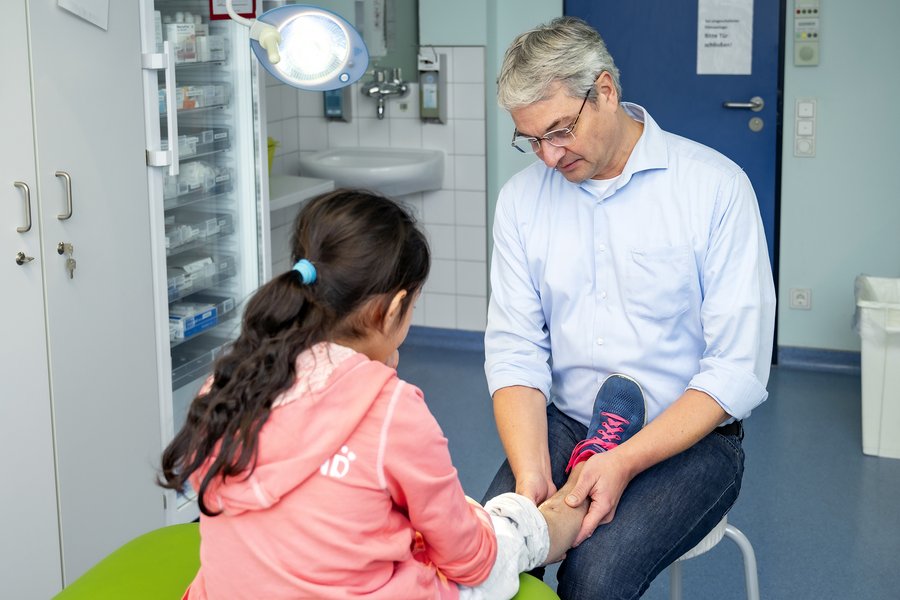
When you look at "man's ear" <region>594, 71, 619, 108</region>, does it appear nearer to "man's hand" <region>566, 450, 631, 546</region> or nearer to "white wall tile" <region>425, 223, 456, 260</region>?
"man's hand" <region>566, 450, 631, 546</region>

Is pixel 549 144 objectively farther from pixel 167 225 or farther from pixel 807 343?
pixel 807 343

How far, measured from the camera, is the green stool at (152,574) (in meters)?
1.50

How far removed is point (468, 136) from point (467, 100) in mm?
148

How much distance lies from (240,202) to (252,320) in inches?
76.7

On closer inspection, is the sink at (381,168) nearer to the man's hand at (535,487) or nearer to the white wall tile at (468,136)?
the white wall tile at (468,136)

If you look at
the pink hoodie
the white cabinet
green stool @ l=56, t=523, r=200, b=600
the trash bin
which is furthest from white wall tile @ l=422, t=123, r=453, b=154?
the pink hoodie

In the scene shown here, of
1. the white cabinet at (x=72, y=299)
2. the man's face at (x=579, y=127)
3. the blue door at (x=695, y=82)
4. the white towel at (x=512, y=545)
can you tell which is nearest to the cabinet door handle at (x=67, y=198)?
the white cabinet at (x=72, y=299)

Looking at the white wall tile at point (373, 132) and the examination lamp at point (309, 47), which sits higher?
the examination lamp at point (309, 47)

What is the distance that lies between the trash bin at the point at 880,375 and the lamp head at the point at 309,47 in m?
1.97

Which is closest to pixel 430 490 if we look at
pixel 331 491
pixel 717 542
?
pixel 331 491

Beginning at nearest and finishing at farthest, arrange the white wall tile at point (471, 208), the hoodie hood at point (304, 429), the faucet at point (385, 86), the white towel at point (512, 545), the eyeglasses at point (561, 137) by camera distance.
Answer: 1. the hoodie hood at point (304, 429)
2. the white towel at point (512, 545)
3. the eyeglasses at point (561, 137)
4. the faucet at point (385, 86)
5. the white wall tile at point (471, 208)

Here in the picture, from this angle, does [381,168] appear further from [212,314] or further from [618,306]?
[618,306]

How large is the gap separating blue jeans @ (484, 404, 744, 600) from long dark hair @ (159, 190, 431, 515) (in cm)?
59

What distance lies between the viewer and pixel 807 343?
4.32 m
